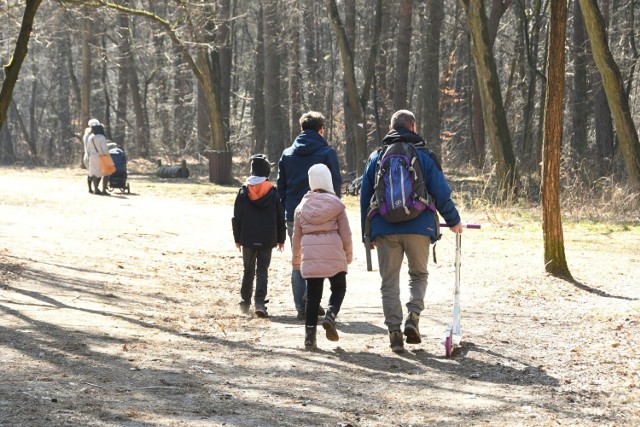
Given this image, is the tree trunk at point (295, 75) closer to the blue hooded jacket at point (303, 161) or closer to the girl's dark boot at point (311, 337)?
the blue hooded jacket at point (303, 161)

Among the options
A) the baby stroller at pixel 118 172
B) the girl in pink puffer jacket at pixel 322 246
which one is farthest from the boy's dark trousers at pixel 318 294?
the baby stroller at pixel 118 172

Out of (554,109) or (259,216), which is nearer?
(259,216)

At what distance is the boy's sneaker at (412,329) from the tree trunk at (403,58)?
27065 millimetres

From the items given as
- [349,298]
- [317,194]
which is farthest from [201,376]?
[349,298]

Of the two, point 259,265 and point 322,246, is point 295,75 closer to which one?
point 259,265

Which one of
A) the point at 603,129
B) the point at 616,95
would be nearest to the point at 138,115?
the point at 603,129

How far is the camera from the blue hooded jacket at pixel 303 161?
10.4 m

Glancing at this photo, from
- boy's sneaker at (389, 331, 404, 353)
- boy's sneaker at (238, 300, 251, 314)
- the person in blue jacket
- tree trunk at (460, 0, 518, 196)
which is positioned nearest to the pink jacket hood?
boy's sneaker at (389, 331, 404, 353)

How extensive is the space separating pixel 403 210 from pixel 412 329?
1007 millimetres

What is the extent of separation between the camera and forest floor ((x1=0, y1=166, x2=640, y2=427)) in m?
6.77

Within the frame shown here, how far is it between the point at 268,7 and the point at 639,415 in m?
33.3

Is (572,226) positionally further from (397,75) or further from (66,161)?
(66,161)

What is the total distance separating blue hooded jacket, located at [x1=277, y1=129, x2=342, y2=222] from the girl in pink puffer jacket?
1.33 m

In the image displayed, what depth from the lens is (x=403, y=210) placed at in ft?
27.3
